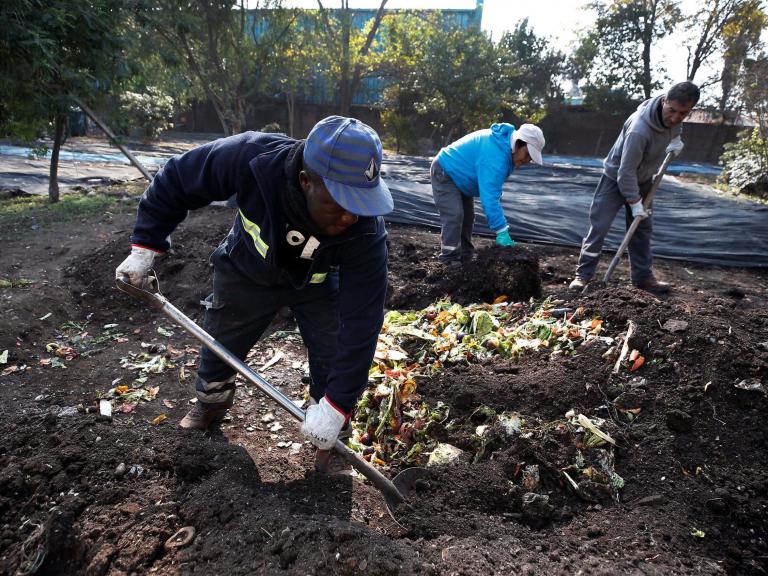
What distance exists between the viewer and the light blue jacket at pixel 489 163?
15.1 ft

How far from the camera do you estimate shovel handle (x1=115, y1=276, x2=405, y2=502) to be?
219 centimetres

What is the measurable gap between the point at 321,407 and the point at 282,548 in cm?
53

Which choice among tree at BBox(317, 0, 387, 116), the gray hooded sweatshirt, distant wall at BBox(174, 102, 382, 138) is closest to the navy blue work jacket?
the gray hooded sweatshirt

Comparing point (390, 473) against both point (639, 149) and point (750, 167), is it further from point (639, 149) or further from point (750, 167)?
point (750, 167)

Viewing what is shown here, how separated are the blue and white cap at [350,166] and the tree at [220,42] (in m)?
6.97

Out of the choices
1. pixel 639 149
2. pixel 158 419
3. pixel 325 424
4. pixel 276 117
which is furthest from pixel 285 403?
pixel 276 117

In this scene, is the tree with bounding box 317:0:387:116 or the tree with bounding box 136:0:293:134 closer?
the tree with bounding box 136:0:293:134

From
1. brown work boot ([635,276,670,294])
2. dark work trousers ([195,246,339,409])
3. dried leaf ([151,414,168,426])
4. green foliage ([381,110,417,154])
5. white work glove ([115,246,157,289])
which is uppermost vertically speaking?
green foliage ([381,110,417,154])

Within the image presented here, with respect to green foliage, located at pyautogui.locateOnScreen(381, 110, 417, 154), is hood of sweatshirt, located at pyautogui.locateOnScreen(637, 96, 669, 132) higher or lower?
lower

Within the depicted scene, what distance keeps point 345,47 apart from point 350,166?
1459 centimetres

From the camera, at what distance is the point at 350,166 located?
→ 167 cm

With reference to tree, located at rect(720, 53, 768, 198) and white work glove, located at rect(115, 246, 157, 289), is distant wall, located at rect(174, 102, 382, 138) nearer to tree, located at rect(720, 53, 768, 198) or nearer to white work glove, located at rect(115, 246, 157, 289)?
tree, located at rect(720, 53, 768, 198)

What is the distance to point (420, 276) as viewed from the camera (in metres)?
5.29

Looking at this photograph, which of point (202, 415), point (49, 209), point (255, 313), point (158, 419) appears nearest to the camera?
point (255, 313)
